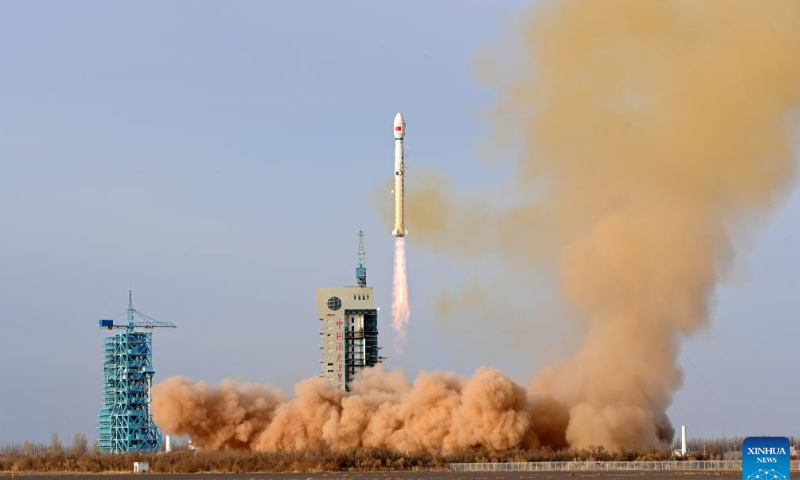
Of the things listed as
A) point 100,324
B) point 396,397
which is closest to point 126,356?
point 100,324

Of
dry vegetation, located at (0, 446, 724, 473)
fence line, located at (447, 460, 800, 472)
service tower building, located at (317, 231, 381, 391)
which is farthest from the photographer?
service tower building, located at (317, 231, 381, 391)

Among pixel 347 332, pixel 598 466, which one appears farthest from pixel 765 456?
pixel 347 332

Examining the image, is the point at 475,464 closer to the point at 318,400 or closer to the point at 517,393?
the point at 517,393

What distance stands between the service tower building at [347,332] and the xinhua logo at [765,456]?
2434 inches

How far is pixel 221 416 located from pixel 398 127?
59.1ft

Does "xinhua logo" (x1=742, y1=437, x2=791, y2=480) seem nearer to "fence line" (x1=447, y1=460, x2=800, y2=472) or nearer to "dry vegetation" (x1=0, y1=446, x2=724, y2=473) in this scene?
"fence line" (x1=447, y1=460, x2=800, y2=472)

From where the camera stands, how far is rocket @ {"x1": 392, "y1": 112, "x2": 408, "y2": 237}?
66.9 meters

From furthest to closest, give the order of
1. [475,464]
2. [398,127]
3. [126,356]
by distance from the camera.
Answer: [126,356], [398,127], [475,464]

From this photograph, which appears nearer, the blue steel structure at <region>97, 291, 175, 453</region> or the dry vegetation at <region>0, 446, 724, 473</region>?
the dry vegetation at <region>0, 446, 724, 473</region>

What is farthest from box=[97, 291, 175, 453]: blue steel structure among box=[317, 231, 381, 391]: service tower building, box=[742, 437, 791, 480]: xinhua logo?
box=[742, 437, 791, 480]: xinhua logo

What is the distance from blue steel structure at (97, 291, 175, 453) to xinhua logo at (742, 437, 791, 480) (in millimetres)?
69437

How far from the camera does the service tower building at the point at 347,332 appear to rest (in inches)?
2958

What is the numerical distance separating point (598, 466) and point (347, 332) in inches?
1044

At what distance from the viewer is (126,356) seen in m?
79.9
